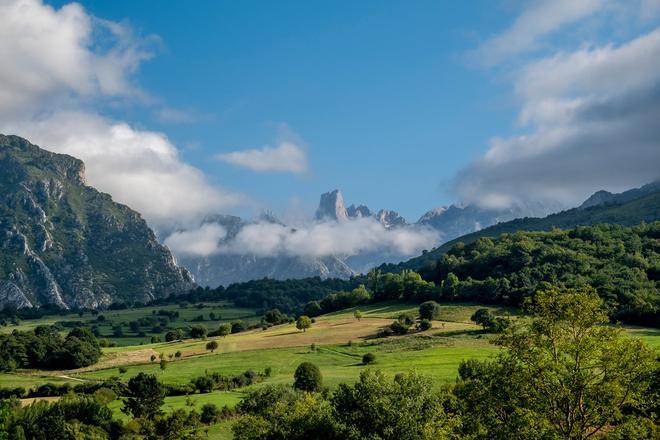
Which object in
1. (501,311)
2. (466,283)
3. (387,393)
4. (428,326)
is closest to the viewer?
(387,393)

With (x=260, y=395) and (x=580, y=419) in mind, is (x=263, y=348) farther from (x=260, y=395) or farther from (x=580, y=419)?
(x=580, y=419)

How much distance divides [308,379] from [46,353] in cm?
8060

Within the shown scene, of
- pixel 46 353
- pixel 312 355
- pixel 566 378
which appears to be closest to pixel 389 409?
pixel 566 378

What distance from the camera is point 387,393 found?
48.4 meters

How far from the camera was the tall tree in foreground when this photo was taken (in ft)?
108

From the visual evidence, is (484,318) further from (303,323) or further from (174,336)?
(174,336)

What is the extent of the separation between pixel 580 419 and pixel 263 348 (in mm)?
107502

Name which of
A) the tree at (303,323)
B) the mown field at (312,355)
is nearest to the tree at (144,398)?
the mown field at (312,355)

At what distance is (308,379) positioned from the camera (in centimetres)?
8894

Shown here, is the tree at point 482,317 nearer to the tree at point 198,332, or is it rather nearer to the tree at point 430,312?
the tree at point 430,312

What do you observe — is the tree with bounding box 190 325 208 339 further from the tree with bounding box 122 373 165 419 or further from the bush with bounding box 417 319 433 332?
the tree with bounding box 122 373 165 419

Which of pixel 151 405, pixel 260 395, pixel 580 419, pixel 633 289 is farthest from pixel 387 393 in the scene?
pixel 633 289

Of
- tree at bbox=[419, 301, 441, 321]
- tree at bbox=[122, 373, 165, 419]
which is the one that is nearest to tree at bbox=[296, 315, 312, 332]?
tree at bbox=[419, 301, 441, 321]

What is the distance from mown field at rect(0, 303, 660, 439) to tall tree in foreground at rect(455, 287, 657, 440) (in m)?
50.6
